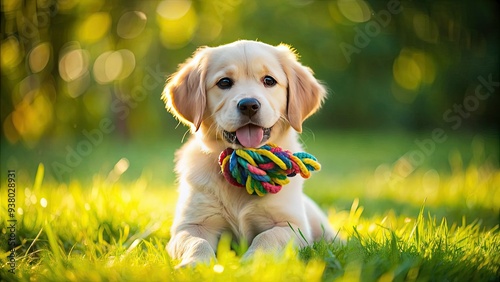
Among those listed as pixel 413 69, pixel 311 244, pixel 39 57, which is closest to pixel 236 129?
pixel 311 244

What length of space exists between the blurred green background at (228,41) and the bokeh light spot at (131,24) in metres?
0.04

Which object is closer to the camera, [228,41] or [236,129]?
[236,129]

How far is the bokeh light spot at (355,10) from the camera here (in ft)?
37.7

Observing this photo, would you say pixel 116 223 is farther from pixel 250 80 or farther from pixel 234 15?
pixel 234 15

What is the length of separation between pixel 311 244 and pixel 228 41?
9198 mm

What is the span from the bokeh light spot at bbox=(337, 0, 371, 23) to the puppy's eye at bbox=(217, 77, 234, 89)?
8.62 m

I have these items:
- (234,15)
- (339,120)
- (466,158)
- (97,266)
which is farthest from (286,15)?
(97,266)

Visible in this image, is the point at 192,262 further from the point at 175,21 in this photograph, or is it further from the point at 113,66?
the point at 175,21

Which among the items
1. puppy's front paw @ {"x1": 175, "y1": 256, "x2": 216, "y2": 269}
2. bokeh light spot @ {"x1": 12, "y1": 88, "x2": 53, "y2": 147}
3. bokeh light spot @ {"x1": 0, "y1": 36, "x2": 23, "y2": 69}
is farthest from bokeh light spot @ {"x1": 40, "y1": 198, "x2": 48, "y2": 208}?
bokeh light spot @ {"x1": 12, "y1": 88, "x2": 53, "y2": 147}

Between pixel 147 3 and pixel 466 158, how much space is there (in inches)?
267

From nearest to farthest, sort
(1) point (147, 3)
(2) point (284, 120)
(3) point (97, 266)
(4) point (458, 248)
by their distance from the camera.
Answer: (3) point (97, 266) < (4) point (458, 248) < (2) point (284, 120) < (1) point (147, 3)

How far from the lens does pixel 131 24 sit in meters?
10.4

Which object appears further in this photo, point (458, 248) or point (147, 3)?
point (147, 3)

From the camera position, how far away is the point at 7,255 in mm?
2936
